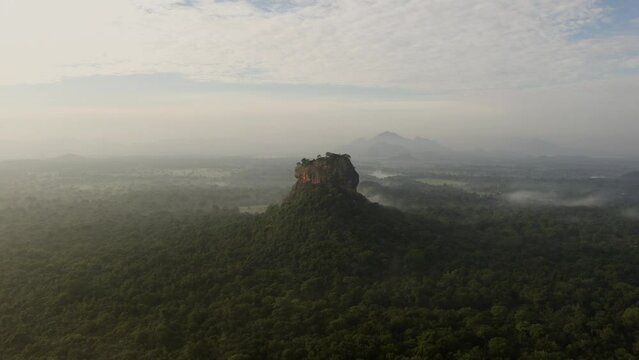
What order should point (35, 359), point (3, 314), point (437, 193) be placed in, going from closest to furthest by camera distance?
point (35, 359) → point (3, 314) → point (437, 193)

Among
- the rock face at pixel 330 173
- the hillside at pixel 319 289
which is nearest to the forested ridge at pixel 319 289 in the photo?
the hillside at pixel 319 289

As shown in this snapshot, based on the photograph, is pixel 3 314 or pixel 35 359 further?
pixel 3 314

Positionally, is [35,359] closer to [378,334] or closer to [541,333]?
[378,334]

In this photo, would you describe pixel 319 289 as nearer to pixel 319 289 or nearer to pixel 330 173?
pixel 319 289

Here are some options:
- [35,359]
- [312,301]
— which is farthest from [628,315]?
[35,359]

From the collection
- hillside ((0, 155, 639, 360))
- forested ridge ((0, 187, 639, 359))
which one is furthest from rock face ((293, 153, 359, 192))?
forested ridge ((0, 187, 639, 359))

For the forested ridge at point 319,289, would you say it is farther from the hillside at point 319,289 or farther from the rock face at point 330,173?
the rock face at point 330,173

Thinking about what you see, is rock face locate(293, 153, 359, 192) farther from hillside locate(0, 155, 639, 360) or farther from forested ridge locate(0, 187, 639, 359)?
forested ridge locate(0, 187, 639, 359)
